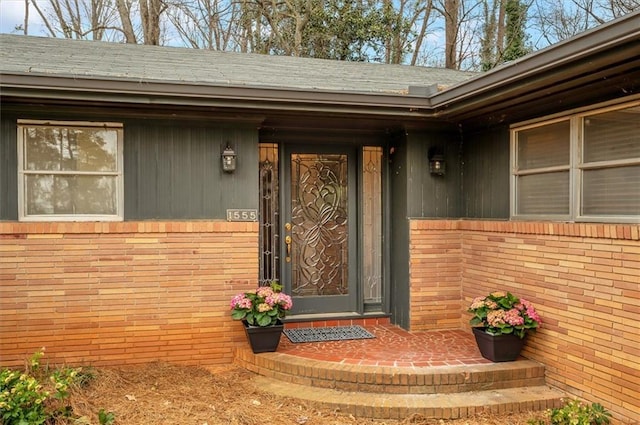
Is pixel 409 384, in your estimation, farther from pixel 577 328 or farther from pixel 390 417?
pixel 577 328

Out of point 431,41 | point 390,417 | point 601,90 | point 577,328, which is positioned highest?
point 431,41

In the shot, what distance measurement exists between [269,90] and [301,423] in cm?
295

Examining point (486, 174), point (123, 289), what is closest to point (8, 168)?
point (123, 289)

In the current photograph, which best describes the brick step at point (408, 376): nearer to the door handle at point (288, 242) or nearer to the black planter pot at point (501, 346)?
the black planter pot at point (501, 346)

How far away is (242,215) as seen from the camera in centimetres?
502

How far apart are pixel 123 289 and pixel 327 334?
2.23 meters

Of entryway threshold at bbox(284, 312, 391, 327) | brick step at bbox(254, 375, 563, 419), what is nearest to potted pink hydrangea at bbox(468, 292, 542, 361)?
brick step at bbox(254, 375, 563, 419)

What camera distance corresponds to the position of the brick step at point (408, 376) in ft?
13.4

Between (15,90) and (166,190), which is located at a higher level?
(15,90)

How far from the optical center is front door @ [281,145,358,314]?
570 cm

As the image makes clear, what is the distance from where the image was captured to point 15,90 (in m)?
4.04

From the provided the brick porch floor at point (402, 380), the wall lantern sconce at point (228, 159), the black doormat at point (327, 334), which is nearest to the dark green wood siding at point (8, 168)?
the wall lantern sconce at point (228, 159)

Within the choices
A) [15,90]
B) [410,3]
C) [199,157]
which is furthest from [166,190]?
[410,3]

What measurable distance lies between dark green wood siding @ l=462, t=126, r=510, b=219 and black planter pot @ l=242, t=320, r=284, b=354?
101 inches
